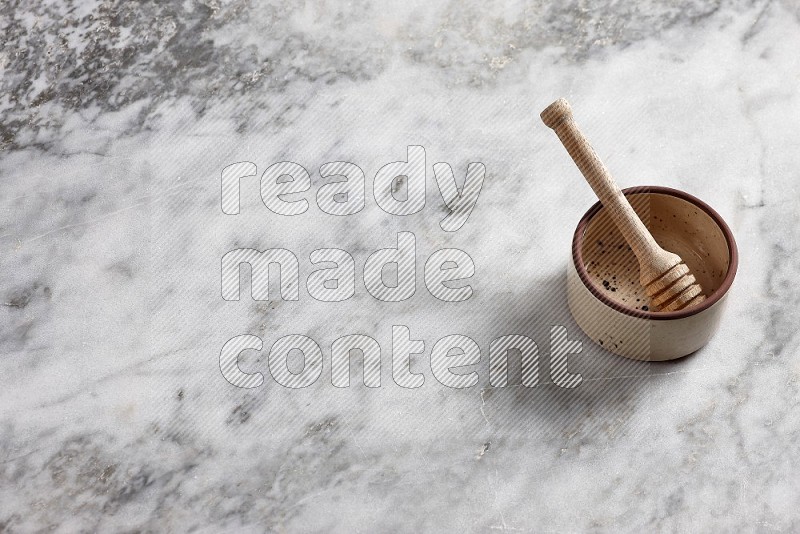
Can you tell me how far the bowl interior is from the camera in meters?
0.90

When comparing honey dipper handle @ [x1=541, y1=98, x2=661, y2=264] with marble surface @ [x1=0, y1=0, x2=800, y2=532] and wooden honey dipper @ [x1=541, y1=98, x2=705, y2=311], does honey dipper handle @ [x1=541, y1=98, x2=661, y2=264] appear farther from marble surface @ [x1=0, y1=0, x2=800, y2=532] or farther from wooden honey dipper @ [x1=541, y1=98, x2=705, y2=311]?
marble surface @ [x1=0, y1=0, x2=800, y2=532]

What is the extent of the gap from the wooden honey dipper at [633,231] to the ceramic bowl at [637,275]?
2 centimetres

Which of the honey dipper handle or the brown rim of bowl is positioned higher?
the honey dipper handle

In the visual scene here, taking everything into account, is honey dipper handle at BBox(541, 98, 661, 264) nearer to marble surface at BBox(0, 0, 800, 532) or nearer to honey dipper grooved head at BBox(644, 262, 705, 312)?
honey dipper grooved head at BBox(644, 262, 705, 312)

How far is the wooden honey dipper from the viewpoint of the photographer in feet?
2.76

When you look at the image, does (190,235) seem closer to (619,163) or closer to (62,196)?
(62,196)

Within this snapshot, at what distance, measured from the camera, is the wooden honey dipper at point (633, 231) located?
0.84 metres

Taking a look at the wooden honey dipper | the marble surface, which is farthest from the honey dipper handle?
the marble surface

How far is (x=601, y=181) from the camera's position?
84 centimetres

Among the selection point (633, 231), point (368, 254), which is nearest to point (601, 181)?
point (633, 231)

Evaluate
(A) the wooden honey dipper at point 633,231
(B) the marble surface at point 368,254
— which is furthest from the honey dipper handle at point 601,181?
(B) the marble surface at point 368,254

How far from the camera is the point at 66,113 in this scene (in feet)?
3.55

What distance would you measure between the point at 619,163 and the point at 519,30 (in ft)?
0.65

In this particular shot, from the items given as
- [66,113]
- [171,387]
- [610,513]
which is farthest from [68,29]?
[610,513]
